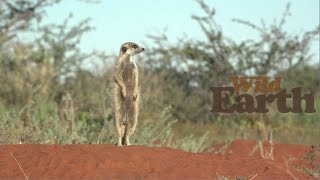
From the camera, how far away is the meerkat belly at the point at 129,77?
324 inches

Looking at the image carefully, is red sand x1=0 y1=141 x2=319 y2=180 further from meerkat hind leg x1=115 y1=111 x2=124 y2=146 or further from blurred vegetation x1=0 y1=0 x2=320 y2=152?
blurred vegetation x1=0 y1=0 x2=320 y2=152

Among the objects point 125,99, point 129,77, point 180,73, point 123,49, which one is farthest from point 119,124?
point 180,73

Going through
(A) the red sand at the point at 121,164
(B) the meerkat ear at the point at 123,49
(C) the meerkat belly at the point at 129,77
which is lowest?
(A) the red sand at the point at 121,164

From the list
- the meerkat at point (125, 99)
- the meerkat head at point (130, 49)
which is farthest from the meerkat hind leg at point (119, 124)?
the meerkat head at point (130, 49)

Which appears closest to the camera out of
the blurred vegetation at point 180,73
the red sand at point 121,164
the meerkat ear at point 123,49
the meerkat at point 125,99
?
the red sand at point 121,164

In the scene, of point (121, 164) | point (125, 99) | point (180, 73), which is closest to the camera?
point (121, 164)

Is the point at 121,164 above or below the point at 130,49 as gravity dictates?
below

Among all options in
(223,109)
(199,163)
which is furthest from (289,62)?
(199,163)

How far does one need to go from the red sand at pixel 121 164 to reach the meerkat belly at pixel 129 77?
3.84 ft

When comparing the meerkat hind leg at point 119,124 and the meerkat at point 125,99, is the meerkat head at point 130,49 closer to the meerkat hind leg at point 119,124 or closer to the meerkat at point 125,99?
the meerkat at point 125,99

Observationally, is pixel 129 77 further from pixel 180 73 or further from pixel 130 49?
pixel 180 73

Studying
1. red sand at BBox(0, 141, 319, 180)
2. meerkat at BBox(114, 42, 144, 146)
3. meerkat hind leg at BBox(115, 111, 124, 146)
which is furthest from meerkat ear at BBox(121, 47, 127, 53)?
red sand at BBox(0, 141, 319, 180)

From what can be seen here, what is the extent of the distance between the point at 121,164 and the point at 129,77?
1847 millimetres

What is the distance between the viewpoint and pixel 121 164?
663cm
